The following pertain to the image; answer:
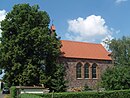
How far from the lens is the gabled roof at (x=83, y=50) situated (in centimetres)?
6041

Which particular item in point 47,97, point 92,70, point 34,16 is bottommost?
point 47,97

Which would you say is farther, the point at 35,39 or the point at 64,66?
the point at 64,66

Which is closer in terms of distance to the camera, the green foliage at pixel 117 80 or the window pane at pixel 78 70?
the green foliage at pixel 117 80

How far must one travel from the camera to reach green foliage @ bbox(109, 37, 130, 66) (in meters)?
66.9

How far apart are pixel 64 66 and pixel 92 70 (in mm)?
7902

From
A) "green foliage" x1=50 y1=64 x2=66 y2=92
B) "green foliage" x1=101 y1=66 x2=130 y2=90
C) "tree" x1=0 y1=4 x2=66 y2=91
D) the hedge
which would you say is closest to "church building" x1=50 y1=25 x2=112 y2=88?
"green foliage" x1=50 y1=64 x2=66 y2=92

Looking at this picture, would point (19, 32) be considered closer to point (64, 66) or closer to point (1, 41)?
point (1, 41)

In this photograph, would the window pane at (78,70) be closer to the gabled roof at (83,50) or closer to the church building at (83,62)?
the church building at (83,62)

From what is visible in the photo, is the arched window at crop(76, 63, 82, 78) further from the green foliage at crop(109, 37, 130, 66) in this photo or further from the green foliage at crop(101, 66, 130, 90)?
the green foliage at crop(101, 66, 130, 90)

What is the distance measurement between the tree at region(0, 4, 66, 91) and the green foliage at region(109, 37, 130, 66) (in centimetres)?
2117

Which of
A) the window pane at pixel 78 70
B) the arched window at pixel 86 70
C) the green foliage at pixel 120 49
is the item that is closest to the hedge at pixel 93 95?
the window pane at pixel 78 70

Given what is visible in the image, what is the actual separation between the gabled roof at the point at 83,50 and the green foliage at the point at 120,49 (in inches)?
104

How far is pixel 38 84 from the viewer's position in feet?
154

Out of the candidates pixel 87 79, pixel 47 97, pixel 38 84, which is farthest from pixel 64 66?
pixel 47 97
